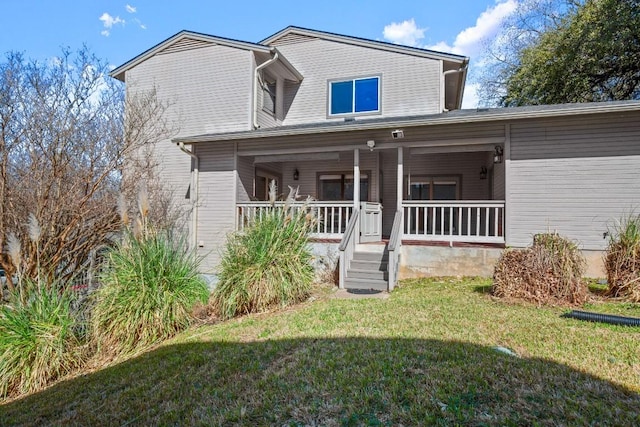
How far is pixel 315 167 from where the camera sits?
13141 mm

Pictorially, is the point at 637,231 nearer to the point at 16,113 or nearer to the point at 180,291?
the point at 180,291

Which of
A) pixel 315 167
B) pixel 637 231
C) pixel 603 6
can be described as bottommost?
pixel 637 231

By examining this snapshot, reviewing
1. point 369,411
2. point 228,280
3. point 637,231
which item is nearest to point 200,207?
point 228,280

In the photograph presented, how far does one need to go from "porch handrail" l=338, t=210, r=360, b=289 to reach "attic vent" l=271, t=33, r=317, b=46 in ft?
25.0

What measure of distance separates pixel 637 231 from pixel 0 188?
1177 cm

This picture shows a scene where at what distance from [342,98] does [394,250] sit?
273 inches

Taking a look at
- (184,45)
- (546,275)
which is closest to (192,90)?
(184,45)

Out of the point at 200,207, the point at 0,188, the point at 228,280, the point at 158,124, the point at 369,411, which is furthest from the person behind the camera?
the point at 158,124

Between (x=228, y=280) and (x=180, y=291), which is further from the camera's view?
(x=228, y=280)

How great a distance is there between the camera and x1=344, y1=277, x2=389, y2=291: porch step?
24.9 ft

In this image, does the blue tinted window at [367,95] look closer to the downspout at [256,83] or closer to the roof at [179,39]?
the downspout at [256,83]

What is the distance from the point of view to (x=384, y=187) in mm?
12703

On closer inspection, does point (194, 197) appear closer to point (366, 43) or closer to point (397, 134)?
point (397, 134)

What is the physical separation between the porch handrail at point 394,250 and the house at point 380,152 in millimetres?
37
